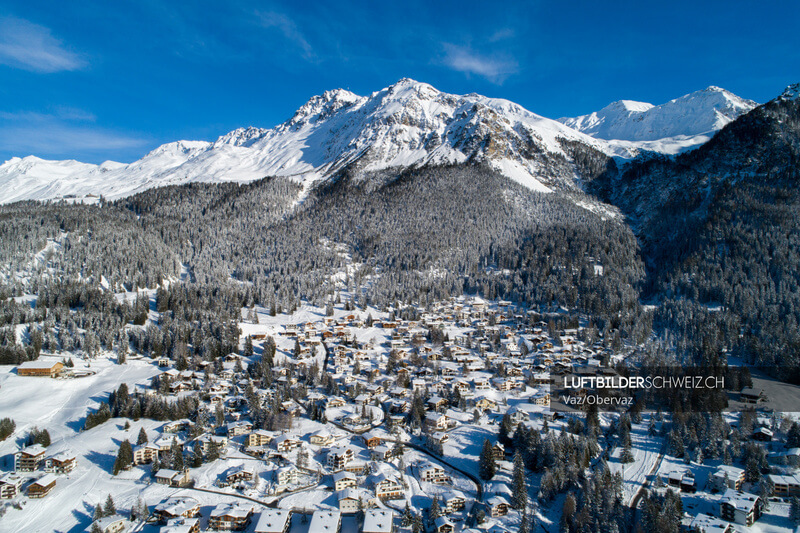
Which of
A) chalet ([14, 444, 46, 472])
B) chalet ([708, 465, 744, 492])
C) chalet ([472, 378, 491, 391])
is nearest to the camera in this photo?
chalet ([708, 465, 744, 492])

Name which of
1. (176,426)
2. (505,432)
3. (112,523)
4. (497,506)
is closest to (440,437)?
(505,432)

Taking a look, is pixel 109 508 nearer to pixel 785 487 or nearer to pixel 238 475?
pixel 238 475

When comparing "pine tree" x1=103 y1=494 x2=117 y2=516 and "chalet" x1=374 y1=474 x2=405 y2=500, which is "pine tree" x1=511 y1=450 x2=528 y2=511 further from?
"pine tree" x1=103 y1=494 x2=117 y2=516

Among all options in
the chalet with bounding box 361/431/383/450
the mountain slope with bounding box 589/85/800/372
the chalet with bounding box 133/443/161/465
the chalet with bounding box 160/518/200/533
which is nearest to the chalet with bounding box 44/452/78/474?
the chalet with bounding box 133/443/161/465

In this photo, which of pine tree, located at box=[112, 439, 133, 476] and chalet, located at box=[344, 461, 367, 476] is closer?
pine tree, located at box=[112, 439, 133, 476]

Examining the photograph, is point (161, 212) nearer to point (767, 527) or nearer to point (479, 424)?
point (479, 424)

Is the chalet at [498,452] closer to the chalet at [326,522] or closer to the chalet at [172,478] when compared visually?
the chalet at [326,522]
